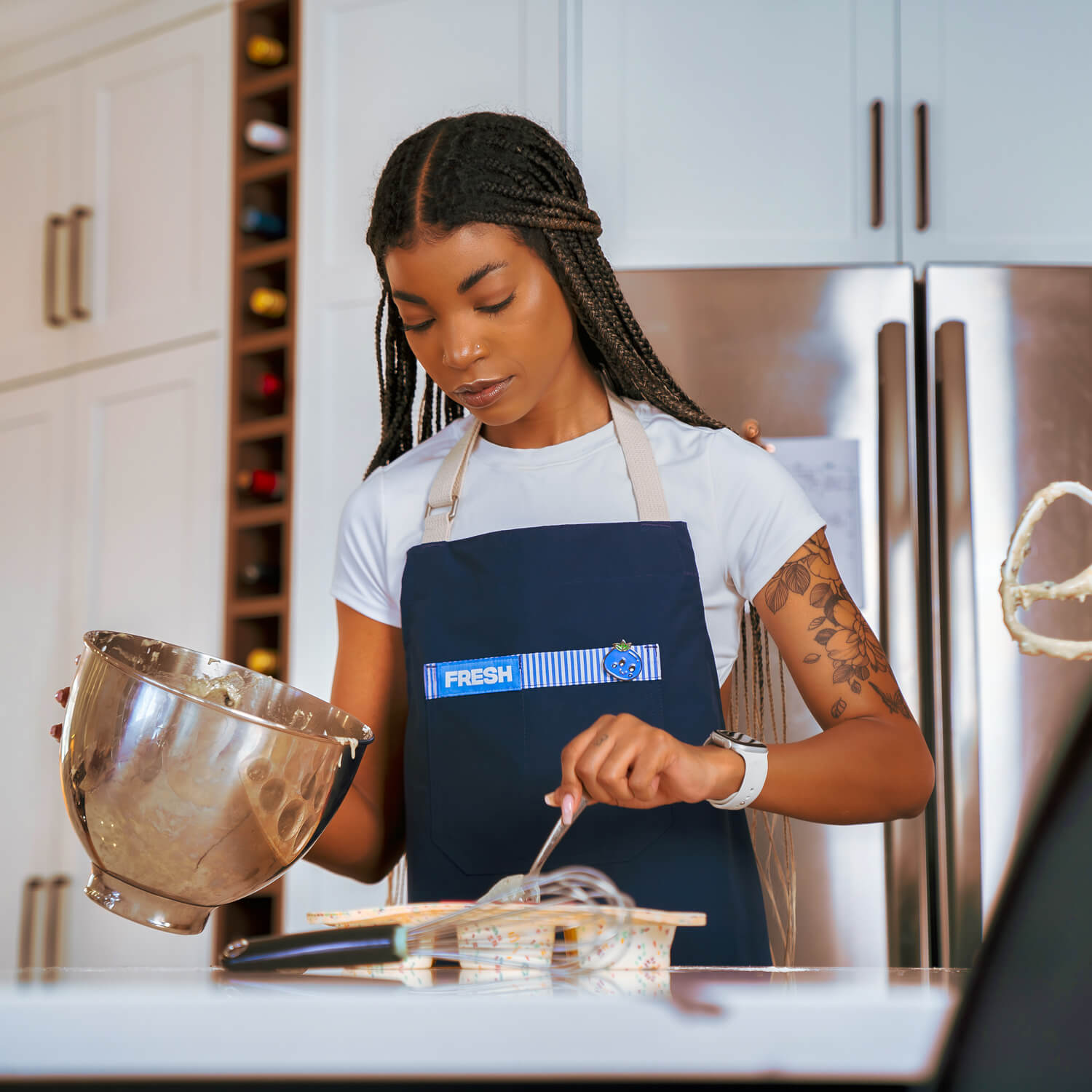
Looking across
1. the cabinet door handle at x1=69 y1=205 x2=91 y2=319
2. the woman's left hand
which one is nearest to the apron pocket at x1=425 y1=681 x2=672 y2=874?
the woman's left hand

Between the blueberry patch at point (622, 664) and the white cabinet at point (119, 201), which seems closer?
the blueberry patch at point (622, 664)

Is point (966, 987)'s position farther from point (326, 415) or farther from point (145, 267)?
point (145, 267)

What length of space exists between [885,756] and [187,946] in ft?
4.97

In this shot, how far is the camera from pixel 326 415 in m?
1.98

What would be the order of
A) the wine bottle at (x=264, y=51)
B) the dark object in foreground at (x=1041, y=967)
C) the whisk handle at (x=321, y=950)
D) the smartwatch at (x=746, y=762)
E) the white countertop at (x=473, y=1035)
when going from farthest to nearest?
the wine bottle at (x=264, y=51)
the smartwatch at (x=746, y=762)
the whisk handle at (x=321, y=950)
the white countertop at (x=473, y=1035)
the dark object in foreground at (x=1041, y=967)

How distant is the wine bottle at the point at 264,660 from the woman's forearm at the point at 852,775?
4.06ft

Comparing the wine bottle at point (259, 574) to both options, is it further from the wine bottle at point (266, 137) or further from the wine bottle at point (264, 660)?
the wine bottle at point (266, 137)

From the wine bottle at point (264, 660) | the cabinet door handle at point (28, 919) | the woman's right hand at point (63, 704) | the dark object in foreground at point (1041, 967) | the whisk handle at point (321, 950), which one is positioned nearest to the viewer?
the dark object in foreground at point (1041, 967)

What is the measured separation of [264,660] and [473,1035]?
1697 millimetres

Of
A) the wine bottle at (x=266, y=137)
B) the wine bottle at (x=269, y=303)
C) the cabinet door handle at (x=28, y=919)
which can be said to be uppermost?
the wine bottle at (x=266, y=137)

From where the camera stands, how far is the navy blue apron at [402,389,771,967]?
1.03 metres

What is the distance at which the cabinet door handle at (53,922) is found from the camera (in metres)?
2.20

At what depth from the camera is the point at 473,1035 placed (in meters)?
0.37

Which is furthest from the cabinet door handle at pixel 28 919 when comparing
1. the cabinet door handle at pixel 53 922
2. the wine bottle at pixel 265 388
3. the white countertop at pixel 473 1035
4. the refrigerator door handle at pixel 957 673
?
the white countertop at pixel 473 1035
